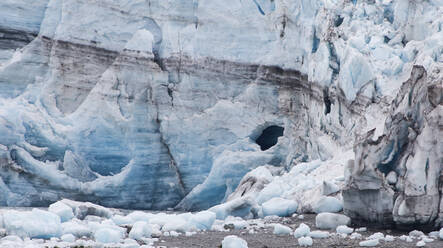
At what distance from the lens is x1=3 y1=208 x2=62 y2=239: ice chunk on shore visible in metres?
11.2

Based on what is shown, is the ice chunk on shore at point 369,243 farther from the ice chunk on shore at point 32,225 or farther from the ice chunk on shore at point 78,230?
the ice chunk on shore at point 32,225

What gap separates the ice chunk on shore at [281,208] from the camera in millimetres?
13555

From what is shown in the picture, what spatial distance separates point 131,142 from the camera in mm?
19000

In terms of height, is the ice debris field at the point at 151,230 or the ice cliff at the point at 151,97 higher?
the ice cliff at the point at 151,97

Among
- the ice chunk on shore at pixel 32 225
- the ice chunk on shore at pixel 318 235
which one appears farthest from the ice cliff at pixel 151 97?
the ice chunk on shore at pixel 32 225

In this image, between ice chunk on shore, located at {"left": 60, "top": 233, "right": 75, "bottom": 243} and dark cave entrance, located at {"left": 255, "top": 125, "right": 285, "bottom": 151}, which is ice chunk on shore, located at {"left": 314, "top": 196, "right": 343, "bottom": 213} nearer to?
ice chunk on shore, located at {"left": 60, "top": 233, "right": 75, "bottom": 243}

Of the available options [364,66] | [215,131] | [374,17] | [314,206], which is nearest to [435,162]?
[314,206]

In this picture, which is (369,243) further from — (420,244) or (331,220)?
(331,220)

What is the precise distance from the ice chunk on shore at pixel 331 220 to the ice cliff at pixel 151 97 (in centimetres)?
576

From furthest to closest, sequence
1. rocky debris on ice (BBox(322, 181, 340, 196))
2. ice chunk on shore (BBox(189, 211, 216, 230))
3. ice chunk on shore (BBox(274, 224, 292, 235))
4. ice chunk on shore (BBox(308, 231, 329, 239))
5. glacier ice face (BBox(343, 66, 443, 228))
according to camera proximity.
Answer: rocky debris on ice (BBox(322, 181, 340, 196))
ice chunk on shore (BBox(189, 211, 216, 230))
ice chunk on shore (BBox(274, 224, 292, 235))
ice chunk on shore (BBox(308, 231, 329, 239))
glacier ice face (BBox(343, 66, 443, 228))

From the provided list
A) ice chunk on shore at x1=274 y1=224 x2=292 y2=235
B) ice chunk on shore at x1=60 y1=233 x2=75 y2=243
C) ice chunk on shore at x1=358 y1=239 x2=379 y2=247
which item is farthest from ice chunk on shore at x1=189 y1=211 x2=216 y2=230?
ice chunk on shore at x1=358 y1=239 x2=379 y2=247

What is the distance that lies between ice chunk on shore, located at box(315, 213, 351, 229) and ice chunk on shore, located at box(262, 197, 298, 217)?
1.70 meters

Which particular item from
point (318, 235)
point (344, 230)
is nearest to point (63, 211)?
point (318, 235)

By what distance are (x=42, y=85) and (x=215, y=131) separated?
4866 mm
